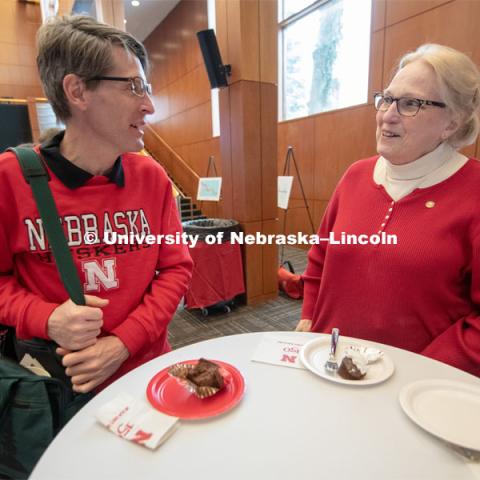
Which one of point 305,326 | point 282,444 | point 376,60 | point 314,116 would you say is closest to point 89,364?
point 282,444

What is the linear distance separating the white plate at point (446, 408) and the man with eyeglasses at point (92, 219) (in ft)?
2.28

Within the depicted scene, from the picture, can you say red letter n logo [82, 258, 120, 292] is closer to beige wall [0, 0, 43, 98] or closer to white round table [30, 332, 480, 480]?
white round table [30, 332, 480, 480]

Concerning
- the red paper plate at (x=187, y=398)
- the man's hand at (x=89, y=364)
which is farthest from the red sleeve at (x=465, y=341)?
the man's hand at (x=89, y=364)

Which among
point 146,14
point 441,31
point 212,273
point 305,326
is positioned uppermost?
point 146,14

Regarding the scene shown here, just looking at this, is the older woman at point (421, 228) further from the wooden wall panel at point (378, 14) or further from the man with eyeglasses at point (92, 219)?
the wooden wall panel at point (378, 14)

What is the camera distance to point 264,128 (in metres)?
3.18

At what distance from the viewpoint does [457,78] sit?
41.7 inches

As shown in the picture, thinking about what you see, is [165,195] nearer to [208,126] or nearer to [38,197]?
[38,197]

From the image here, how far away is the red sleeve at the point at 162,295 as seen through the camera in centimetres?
95

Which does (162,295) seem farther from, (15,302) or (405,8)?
(405,8)

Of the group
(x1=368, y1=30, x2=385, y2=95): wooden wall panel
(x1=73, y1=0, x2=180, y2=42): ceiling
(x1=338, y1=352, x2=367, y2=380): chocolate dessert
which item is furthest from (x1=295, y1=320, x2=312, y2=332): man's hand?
(x1=73, y1=0, x2=180, y2=42): ceiling

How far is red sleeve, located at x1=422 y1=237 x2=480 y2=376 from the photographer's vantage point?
3.10 ft

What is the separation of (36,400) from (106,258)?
0.40m

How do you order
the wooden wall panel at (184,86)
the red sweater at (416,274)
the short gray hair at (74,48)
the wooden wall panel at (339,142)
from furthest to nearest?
the wooden wall panel at (184,86), the wooden wall panel at (339,142), the red sweater at (416,274), the short gray hair at (74,48)
